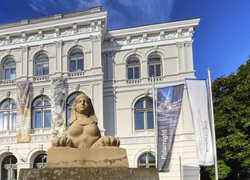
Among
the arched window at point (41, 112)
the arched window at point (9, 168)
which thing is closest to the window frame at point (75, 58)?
the arched window at point (41, 112)

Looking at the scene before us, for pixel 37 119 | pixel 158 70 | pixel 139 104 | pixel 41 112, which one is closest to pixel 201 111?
pixel 139 104

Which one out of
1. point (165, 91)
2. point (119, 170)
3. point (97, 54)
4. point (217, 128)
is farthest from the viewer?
point (97, 54)

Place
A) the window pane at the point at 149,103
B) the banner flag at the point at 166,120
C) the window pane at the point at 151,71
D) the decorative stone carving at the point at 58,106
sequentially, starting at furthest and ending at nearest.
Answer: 1. the window pane at the point at 151,71
2. the window pane at the point at 149,103
3. the decorative stone carving at the point at 58,106
4. the banner flag at the point at 166,120

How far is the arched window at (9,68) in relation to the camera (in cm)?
2762

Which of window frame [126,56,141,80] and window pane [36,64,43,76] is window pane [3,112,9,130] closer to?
window pane [36,64,43,76]

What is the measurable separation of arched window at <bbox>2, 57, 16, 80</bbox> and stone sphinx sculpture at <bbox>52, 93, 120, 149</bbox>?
71.7 ft

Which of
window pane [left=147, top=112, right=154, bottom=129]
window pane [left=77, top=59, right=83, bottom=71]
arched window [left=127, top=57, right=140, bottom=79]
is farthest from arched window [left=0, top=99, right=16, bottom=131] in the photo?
window pane [left=147, top=112, right=154, bottom=129]

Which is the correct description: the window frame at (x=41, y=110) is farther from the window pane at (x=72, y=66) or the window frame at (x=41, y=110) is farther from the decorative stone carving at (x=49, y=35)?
the decorative stone carving at (x=49, y=35)

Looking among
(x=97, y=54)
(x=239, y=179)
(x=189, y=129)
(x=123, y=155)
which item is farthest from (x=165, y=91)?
(x=123, y=155)

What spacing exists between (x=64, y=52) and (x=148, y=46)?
19.5ft

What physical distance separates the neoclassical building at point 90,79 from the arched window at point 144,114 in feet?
0.23

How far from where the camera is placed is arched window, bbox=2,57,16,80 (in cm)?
2762

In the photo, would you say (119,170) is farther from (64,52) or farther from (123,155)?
(64,52)

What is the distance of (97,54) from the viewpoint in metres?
25.8
